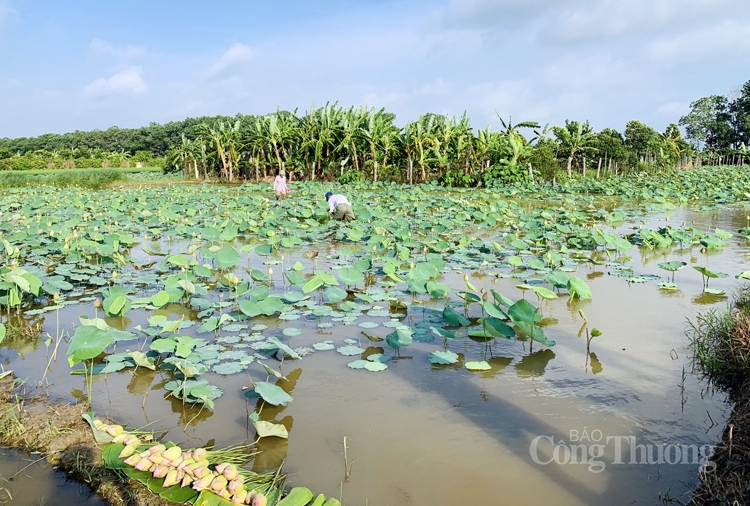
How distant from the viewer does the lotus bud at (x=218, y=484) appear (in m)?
2.02

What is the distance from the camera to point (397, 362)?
11.8 ft

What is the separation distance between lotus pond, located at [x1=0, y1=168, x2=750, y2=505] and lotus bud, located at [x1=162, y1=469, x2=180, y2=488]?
1.55 feet

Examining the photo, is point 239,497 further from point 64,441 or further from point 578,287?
point 578,287

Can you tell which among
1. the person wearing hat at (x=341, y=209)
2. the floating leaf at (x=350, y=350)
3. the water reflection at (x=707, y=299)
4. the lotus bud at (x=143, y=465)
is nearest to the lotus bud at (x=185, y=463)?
the lotus bud at (x=143, y=465)

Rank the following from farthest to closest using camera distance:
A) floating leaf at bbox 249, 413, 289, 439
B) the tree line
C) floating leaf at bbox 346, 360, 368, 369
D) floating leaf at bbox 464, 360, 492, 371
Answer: the tree line
floating leaf at bbox 346, 360, 368, 369
floating leaf at bbox 464, 360, 492, 371
floating leaf at bbox 249, 413, 289, 439

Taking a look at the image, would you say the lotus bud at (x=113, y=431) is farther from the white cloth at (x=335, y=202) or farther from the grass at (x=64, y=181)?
the grass at (x=64, y=181)

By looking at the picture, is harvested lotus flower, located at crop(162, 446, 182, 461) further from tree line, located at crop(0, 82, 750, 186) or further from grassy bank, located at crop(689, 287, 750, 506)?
tree line, located at crop(0, 82, 750, 186)

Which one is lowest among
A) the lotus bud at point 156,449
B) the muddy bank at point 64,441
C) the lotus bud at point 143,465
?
the muddy bank at point 64,441

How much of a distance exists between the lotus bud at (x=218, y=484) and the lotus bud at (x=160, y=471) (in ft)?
0.68

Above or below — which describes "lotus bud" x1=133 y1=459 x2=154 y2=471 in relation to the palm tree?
below

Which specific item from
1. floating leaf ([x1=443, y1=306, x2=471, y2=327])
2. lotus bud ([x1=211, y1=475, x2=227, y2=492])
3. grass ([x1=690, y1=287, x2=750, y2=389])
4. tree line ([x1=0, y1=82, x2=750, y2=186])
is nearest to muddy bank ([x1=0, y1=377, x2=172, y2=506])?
lotus bud ([x1=211, y1=475, x2=227, y2=492])

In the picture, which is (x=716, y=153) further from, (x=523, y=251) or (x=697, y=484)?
(x=697, y=484)

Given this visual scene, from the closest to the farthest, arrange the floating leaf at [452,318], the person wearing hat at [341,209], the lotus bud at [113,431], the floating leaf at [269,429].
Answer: the lotus bud at [113,431], the floating leaf at [269,429], the floating leaf at [452,318], the person wearing hat at [341,209]

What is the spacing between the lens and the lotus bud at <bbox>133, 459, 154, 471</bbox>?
2073 millimetres
